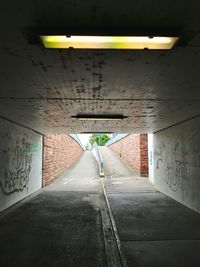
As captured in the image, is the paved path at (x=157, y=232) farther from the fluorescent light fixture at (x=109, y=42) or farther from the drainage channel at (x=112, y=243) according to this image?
the fluorescent light fixture at (x=109, y=42)

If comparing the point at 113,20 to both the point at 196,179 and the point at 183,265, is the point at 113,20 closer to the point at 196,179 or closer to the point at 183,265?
the point at 183,265

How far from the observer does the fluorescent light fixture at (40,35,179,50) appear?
2520 millimetres

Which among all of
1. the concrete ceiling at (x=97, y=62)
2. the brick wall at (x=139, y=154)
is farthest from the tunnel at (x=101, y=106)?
the brick wall at (x=139, y=154)

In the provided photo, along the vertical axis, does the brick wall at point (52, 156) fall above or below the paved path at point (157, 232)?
above

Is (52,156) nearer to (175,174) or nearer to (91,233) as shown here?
(175,174)

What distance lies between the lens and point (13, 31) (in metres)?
2.49

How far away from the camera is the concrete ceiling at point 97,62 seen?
2.18m

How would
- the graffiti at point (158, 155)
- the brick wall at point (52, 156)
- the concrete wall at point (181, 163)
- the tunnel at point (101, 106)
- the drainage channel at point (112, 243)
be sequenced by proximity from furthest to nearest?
the brick wall at point (52, 156) < the graffiti at point (158, 155) < the concrete wall at point (181, 163) < the drainage channel at point (112, 243) < the tunnel at point (101, 106)

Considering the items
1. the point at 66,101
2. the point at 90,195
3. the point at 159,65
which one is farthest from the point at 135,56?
the point at 90,195

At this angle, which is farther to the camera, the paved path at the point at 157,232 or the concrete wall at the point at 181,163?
the concrete wall at the point at 181,163

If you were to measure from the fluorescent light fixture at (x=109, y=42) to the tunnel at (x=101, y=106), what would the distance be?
17mm

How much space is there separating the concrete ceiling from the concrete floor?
110 inches

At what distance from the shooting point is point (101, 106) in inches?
228

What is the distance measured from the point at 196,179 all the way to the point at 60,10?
21.2ft
